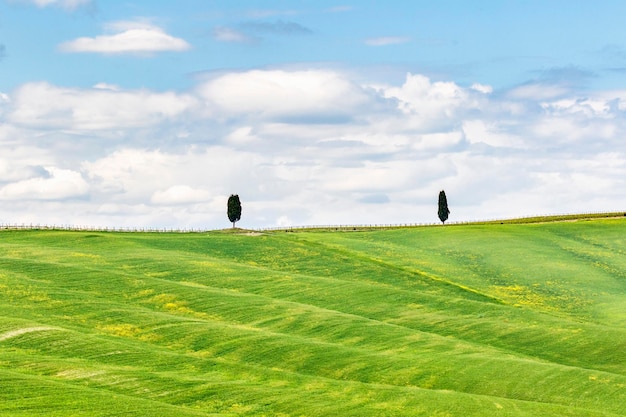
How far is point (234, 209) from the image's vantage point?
139m

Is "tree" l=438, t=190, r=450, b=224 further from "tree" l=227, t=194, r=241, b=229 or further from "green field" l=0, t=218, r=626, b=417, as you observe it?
"green field" l=0, t=218, r=626, b=417

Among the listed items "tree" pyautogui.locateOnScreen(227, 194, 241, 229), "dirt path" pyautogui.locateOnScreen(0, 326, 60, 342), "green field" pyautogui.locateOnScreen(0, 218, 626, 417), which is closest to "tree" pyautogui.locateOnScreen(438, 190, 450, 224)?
"tree" pyautogui.locateOnScreen(227, 194, 241, 229)

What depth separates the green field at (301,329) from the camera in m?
43.8

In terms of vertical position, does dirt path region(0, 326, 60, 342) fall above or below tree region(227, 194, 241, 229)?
below

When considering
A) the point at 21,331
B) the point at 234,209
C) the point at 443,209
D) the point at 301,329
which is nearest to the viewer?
the point at 21,331

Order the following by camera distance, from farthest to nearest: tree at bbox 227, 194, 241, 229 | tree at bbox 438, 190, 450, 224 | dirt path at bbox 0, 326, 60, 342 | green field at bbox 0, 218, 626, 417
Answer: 1. tree at bbox 438, 190, 450, 224
2. tree at bbox 227, 194, 241, 229
3. dirt path at bbox 0, 326, 60, 342
4. green field at bbox 0, 218, 626, 417

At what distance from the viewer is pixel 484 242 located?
113 metres

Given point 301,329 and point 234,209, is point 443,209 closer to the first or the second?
point 234,209

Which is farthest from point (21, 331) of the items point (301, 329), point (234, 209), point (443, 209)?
point (443, 209)

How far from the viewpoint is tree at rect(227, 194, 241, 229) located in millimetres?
139375

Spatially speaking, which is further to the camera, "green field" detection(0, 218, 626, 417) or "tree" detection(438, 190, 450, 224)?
"tree" detection(438, 190, 450, 224)

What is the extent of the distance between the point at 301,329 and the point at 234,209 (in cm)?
7914

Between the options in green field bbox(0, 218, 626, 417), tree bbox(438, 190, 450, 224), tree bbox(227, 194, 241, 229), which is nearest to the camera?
green field bbox(0, 218, 626, 417)

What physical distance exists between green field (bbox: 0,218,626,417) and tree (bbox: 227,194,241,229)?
108 ft
